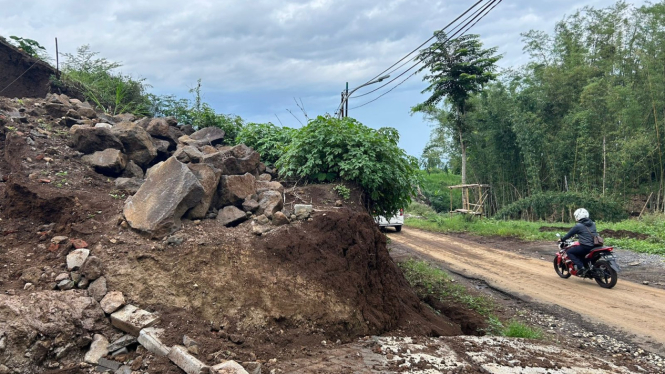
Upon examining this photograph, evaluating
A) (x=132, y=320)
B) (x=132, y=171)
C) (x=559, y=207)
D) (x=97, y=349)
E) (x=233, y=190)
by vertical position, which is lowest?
(x=97, y=349)

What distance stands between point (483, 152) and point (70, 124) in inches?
810

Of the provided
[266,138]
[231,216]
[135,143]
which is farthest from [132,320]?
[266,138]

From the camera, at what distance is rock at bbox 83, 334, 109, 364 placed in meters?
3.87

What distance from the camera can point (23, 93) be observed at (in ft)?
35.7

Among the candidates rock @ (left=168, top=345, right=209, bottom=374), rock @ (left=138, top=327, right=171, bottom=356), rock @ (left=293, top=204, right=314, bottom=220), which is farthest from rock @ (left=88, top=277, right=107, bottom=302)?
rock @ (left=293, top=204, right=314, bottom=220)

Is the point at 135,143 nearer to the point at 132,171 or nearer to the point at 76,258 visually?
the point at 132,171

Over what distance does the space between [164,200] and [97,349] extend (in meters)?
1.95

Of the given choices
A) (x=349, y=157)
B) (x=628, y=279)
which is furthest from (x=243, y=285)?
(x=628, y=279)

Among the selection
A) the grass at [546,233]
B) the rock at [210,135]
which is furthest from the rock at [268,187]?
the grass at [546,233]

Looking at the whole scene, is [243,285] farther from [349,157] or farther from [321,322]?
[349,157]

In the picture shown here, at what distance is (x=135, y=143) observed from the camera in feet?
23.6

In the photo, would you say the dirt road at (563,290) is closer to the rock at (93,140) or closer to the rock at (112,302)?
the rock at (112,302)

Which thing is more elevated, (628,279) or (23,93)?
(23,93)

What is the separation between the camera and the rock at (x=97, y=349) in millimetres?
3865
